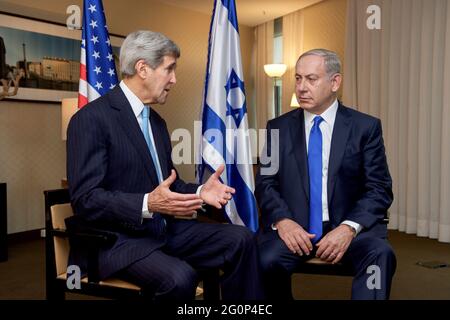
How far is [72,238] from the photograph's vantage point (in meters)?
1.65

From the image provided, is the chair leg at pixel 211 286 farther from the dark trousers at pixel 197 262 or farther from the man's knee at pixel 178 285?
the man's knee at pixel 178 285

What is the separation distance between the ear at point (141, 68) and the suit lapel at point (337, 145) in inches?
35.6

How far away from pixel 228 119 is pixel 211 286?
5.09 feet

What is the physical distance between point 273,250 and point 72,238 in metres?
0.83

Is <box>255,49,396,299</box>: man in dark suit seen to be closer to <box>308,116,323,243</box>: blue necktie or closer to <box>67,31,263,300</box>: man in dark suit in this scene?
<box>308,116,323,243</box>: blue necktie

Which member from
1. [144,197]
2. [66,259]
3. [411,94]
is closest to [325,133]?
[144,197]

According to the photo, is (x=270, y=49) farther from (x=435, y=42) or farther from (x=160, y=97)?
(x=160, y=97)

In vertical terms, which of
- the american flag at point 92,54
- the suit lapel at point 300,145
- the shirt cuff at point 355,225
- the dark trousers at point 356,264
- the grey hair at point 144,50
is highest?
the american flag at point 92,54

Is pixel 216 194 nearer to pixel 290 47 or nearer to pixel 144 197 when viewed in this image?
pixel 144 197

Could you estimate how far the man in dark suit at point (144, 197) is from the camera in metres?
1.52

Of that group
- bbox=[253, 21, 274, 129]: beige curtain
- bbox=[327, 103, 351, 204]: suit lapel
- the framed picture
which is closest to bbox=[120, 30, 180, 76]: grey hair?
bbox=[327, 103, 351, 204]: suit lapel

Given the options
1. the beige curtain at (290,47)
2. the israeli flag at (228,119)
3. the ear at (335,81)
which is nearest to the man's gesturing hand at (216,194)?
the ear at (335,81)

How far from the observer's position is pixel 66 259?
1.79 metres
